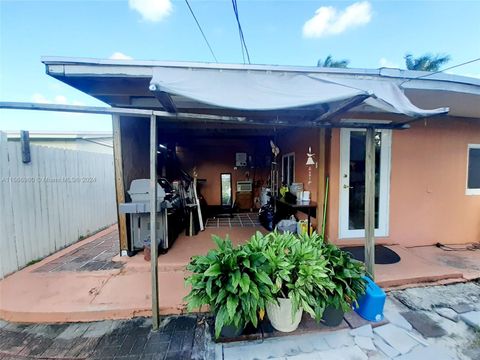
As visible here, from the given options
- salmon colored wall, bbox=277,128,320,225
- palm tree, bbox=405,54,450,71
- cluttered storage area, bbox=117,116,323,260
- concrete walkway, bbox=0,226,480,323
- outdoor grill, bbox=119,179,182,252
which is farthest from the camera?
palm tree, bbox=405,54,450,71

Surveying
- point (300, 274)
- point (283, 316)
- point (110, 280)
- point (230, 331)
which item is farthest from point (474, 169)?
point (110, 280)

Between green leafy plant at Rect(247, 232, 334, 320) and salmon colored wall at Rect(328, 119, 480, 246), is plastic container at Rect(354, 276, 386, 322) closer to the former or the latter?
green leafy plant at Rect(247, 232, 334, 320)

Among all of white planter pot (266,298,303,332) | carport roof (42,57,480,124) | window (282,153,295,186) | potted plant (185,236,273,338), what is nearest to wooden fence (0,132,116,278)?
carport roof (42,57,480,124)

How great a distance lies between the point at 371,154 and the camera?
243 cm

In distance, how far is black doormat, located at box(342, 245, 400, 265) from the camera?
3.19 m

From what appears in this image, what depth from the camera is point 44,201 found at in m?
3.40

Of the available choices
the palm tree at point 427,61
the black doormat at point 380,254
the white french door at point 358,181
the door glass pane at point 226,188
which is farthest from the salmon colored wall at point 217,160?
the palm tree at point 427,61

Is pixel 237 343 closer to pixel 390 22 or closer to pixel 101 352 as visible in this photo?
pixel 101 352

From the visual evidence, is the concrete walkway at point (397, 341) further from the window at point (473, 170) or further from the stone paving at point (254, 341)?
the window at point (473, 170)

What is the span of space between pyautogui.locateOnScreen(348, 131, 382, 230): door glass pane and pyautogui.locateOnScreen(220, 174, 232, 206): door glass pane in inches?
174

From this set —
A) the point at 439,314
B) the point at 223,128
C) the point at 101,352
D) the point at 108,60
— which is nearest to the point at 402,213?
the point at 439,314

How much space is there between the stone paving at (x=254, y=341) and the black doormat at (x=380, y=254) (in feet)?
2.97

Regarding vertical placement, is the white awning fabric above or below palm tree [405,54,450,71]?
below

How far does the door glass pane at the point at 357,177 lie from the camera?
362 centimetres
